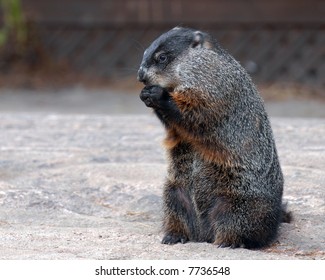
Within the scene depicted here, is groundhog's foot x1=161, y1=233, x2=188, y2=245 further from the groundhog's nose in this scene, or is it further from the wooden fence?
the wooden fence

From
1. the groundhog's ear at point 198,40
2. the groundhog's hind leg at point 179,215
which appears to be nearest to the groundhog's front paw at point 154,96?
the groundhog's ear at point 198,40

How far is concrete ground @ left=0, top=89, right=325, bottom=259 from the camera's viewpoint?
5.05m

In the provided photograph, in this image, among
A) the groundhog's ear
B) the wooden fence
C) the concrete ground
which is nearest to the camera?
the concrete ground

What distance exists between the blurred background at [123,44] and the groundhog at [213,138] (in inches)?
314

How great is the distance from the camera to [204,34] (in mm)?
5238

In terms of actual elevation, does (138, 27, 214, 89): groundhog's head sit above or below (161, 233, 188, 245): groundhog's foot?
above

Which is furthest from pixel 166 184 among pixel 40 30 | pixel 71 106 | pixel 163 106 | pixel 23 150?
pixel 40 30

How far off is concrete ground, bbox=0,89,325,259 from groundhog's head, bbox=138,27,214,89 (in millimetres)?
927

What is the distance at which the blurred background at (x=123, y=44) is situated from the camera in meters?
14.0

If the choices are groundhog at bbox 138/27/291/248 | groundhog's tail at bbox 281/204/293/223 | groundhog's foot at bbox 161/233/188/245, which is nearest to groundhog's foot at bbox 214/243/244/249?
groundhog at bbox 138/27/291/248

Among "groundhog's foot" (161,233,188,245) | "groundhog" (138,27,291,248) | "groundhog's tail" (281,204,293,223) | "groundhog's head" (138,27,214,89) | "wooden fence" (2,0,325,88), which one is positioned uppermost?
"wooden fence" (2,0,325,88)

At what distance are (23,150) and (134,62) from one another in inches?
289

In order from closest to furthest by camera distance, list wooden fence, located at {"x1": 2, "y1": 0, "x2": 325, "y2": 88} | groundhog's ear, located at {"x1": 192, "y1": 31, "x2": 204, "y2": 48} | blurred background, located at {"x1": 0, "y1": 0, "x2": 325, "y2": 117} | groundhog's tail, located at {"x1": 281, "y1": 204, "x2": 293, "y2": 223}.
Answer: groundhog's ear, located at {"x1": 192, "y1": 31, "x2": 204, "y2": 48}
groundhog's tail, located at {"x1": 281, "y1": 204, "x2": 293, "y2": 223}
blurred background, located at {"x1": 0, "y1": 0, "x2": 325, "y2": 117}
wooden fence, located at {"x1": 2, "y1": 0, "x2": 325, "y2": 88}

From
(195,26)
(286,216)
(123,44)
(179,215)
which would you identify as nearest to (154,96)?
(179,215)
